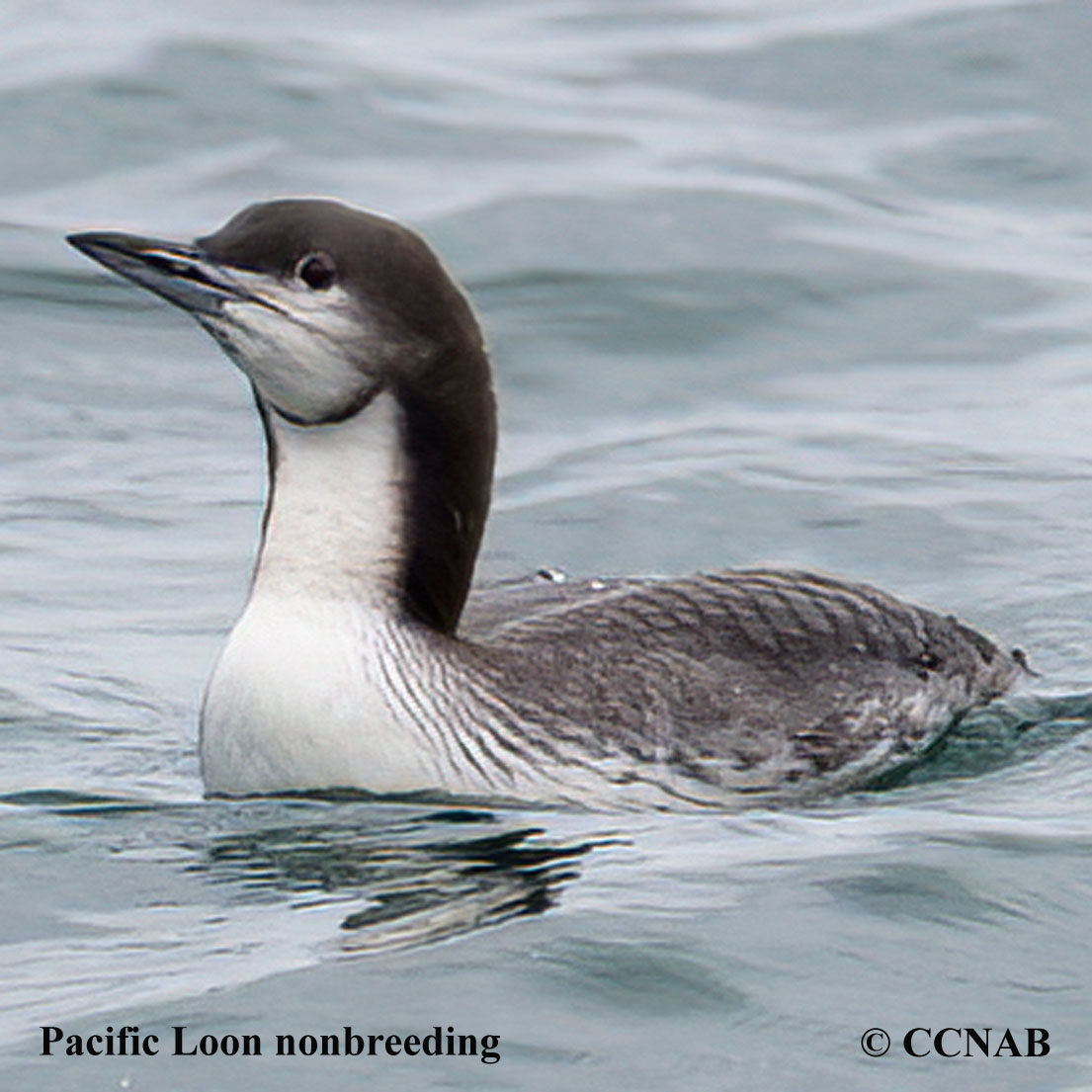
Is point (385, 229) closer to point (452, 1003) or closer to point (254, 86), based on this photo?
point (452, 1003)

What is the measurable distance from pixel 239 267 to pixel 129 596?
7.34 feet

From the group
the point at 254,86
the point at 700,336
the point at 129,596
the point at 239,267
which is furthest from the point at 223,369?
the point at 239,267

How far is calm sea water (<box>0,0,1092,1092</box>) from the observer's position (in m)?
5.31

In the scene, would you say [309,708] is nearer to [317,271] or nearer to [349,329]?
[349,329]

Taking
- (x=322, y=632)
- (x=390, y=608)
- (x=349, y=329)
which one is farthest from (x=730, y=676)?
(x=349, y=329)

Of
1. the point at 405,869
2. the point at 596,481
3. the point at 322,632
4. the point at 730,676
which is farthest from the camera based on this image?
the point at 596,481

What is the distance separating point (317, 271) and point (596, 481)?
3.27 metres

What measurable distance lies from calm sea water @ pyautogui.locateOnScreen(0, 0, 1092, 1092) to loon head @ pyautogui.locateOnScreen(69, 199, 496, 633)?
26.9 inches

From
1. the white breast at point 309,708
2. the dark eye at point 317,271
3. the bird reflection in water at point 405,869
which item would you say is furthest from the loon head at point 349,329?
the bird reflection in water at point 405,869

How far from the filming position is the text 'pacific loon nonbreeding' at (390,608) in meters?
6.21

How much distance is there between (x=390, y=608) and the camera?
636 centimetres

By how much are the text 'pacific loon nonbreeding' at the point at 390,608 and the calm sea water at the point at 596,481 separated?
0.14 m

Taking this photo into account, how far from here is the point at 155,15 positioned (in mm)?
14453

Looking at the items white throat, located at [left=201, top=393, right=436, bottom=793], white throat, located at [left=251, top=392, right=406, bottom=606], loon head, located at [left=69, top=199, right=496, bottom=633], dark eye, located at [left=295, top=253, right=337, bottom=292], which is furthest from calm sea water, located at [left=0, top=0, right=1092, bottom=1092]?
dark eye, located at [left=295, top=253, right=337, bottom=292]
